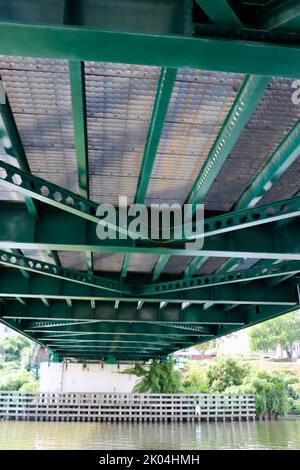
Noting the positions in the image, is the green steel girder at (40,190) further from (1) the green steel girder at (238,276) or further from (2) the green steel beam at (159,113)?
(1) the green steel girder at (238,276)

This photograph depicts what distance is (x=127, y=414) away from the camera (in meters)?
35.7

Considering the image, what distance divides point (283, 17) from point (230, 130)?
221cm

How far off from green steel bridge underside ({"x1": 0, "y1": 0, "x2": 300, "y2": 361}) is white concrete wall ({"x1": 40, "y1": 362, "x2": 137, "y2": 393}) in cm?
2908

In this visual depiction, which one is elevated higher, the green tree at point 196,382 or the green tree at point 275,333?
the green tree at point 275,333

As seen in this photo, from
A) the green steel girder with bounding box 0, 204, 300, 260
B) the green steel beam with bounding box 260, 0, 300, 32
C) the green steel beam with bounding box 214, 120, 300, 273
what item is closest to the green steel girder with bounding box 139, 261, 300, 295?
the green steel girder with bounding box 0, 204, 300, 260

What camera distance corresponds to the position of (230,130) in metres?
5.78

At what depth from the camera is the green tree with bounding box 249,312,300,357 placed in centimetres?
7644

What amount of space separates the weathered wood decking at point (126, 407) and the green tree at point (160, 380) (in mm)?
1901

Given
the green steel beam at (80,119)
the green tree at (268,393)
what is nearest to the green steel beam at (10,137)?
the green steel beam at (80,119)

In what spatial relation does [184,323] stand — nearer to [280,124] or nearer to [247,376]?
[280,124]

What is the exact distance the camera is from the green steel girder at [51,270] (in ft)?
34.3

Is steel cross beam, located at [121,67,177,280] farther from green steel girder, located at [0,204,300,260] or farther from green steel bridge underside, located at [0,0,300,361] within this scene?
green steel girder, located at [0,204,300,260]

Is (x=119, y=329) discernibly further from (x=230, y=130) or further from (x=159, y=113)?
(x=159, y=113)

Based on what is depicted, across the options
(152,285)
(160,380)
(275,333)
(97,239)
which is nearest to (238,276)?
(152,285)
